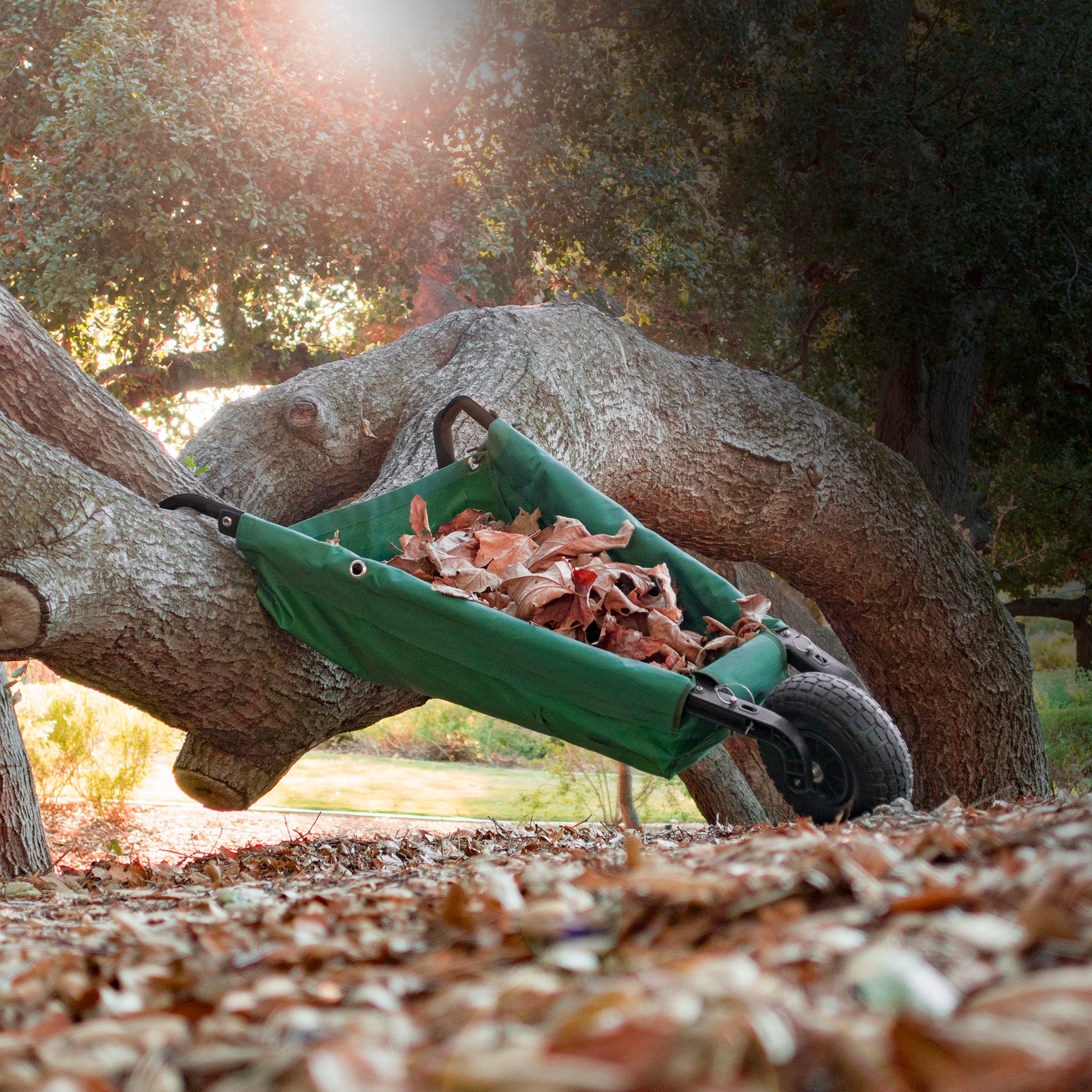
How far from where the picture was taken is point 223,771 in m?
2.57

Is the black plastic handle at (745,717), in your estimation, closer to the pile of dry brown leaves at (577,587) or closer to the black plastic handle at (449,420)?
the pile of dry brown leaves at (577,587)

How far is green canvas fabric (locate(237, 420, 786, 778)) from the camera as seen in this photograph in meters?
1.82

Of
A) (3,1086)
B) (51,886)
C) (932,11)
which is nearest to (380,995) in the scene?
(3,1086)

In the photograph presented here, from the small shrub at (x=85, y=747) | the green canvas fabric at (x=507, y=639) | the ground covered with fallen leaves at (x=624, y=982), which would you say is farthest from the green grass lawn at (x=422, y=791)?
the ground covered with fallen leaves at (x=624, y=982)

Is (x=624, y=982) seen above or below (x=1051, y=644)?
above

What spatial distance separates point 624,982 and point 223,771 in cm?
219

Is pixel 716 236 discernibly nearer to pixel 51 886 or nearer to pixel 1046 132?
pixel 1046 132

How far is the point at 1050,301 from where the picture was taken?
4.77m

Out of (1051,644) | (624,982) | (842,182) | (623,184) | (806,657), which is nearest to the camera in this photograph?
(624,982)

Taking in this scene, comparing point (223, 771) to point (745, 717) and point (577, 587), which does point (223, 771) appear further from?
point (745, 717)

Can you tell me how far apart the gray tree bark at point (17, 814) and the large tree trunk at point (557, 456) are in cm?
51

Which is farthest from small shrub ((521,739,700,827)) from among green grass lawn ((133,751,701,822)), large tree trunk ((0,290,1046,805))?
large tree trunk ((0,290,1046,805))

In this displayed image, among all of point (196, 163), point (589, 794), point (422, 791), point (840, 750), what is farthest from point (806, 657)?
point (589, 794)

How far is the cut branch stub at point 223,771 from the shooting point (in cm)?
256
